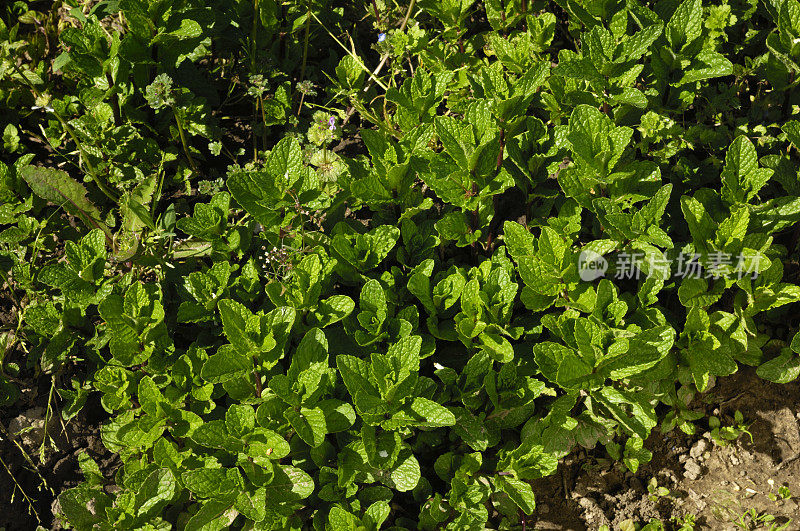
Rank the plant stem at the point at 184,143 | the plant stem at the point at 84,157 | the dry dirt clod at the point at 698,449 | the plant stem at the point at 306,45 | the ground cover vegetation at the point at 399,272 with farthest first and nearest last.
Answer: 1. the plant stem at the point at 306,45
2. the plant stem at the point at 184,143
3. the plant stem at the point at 84,157
4. the dry dirt clod at the point at 698,449
5. the ground cover vegetation at the point at 399,272

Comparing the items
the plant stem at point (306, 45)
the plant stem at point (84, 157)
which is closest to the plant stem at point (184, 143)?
the plant stem at point (84, 157)

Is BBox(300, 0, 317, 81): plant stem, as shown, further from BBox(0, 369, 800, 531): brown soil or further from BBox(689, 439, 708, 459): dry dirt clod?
BBox(689, 439, 708, 459): dry dirt clod

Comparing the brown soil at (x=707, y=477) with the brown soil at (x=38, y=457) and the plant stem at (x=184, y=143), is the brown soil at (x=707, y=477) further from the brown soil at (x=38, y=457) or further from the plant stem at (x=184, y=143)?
the plant stem at (x=184, y=143)

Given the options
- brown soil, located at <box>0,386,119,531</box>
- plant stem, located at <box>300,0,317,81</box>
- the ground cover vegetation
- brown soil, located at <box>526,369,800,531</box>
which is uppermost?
plant stem, located at <box>300,0,317,81</box>

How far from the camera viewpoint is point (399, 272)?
2.62 metres

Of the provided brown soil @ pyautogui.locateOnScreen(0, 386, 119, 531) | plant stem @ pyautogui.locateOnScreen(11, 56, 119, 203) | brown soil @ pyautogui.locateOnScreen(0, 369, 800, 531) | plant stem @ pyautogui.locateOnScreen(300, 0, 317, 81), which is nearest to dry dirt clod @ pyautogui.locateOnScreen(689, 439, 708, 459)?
brown soil @ pyautogui.locateOnScreen(0, 369, 800, 531)

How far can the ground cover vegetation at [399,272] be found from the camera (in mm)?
2248

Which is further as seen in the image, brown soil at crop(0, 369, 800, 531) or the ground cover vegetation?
brown soil at crop(0, 369, 800, 531)

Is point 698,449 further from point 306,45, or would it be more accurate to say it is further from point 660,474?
point 306,45

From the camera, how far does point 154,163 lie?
315 cm

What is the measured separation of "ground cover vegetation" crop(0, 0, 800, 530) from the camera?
225cm

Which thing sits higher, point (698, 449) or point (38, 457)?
point (38, 457)

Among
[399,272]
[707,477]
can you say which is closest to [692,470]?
[707,477]

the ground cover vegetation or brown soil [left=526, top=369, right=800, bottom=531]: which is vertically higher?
the ground cover vegetation
